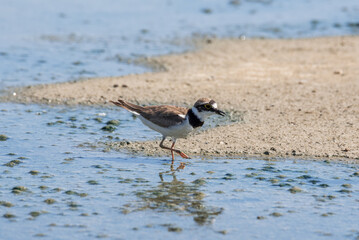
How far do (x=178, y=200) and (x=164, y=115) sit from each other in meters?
1.64

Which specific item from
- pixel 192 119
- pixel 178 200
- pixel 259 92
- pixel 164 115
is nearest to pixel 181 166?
pixel 192 119

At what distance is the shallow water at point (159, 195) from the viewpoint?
6.23 meters

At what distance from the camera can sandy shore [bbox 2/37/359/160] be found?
29.0 ft

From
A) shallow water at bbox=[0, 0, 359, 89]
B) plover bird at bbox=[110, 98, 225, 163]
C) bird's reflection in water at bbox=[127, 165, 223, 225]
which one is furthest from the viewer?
shallow water at bbox=[0, 0, 359, 89]

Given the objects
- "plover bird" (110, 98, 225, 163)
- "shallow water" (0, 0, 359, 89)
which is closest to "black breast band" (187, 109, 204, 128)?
A: "plover bird" (110, 98, 225, 163)

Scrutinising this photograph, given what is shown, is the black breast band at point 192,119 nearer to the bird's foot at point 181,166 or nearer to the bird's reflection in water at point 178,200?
the bird's foot at point 181,166

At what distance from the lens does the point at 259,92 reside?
11.4 metres

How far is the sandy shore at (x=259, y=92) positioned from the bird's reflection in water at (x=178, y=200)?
3.85ft

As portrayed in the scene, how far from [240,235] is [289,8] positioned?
1407 cm

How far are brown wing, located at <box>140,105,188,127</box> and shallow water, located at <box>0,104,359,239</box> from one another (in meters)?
0.46

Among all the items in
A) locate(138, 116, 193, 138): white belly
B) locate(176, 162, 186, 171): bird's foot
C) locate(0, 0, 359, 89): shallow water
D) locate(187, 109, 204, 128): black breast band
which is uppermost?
locate(0, 0, 359, 89): shallow water

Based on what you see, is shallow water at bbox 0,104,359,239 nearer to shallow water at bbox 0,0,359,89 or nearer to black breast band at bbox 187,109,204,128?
black breast band at bbox 187,109,204,128

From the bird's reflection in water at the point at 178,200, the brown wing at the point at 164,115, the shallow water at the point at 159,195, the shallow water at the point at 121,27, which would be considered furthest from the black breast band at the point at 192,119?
the shallow water at the point at 121,27

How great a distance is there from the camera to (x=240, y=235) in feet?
20.1
